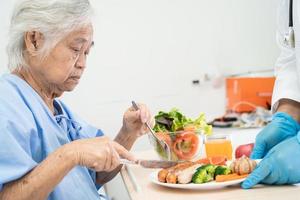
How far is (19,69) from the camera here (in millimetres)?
1154

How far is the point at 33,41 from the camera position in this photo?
3.66 feet

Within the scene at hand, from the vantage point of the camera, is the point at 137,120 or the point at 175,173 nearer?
the point at 175,173

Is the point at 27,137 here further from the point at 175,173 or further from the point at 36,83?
the point at 175,173

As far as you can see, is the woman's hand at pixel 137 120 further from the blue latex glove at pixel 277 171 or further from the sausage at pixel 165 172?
the blue latex glove at pixel 277 171

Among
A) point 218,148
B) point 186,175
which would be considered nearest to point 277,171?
point 186,175

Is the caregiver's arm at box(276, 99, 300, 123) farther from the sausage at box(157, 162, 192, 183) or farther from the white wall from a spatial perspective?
the white wall

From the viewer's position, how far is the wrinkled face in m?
1.14

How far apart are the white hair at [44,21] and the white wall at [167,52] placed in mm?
1435

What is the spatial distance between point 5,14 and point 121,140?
144cm

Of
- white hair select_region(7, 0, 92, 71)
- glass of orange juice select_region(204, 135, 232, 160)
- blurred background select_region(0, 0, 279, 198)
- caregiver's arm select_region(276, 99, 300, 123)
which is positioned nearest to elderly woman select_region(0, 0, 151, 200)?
white hair select_region(7, 0, 92, 71)

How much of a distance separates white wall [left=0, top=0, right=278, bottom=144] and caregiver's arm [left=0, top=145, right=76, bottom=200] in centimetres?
A: 173

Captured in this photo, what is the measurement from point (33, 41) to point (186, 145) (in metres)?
0.58

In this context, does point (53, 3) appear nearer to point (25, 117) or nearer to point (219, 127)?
point (25, 117)

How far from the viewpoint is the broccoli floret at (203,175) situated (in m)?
0.98
